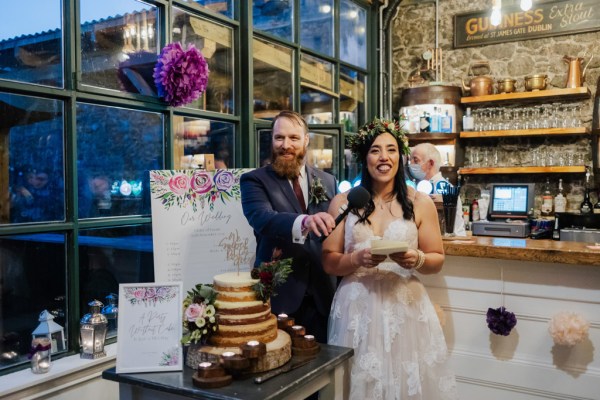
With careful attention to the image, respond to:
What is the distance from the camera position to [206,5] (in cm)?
371

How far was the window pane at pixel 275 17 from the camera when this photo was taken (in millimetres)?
4223

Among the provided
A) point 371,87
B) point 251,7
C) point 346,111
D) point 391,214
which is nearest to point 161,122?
point 251,7

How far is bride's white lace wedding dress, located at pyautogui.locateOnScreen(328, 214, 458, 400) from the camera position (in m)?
2.14

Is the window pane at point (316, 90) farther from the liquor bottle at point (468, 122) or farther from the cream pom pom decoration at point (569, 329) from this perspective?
the cream pom pom decoration at point (569, 329)

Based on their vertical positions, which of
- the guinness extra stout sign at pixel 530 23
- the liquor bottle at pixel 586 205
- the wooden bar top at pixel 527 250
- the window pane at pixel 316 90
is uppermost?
the guinness extra stout sign at pixel 530 23

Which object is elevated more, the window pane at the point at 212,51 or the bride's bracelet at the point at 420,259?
the window pane at the point at 212,51

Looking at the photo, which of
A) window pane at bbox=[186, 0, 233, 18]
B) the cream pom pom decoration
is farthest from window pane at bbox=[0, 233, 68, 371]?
the cream pom pom decoration

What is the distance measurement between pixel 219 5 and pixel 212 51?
0.36 m

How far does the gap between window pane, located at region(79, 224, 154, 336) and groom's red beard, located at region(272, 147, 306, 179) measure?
3.28 ft

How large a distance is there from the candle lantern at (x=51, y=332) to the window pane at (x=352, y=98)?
11.8 feet

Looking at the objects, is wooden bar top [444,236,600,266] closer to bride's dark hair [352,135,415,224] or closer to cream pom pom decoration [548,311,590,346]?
cream pom pom decoration [548,311,590,346]

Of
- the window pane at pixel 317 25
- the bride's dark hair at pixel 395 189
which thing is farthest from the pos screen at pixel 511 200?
the bride's dark hair at pixel 395 189

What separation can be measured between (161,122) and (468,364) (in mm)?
2159

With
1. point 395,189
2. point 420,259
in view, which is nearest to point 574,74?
point 395,189
